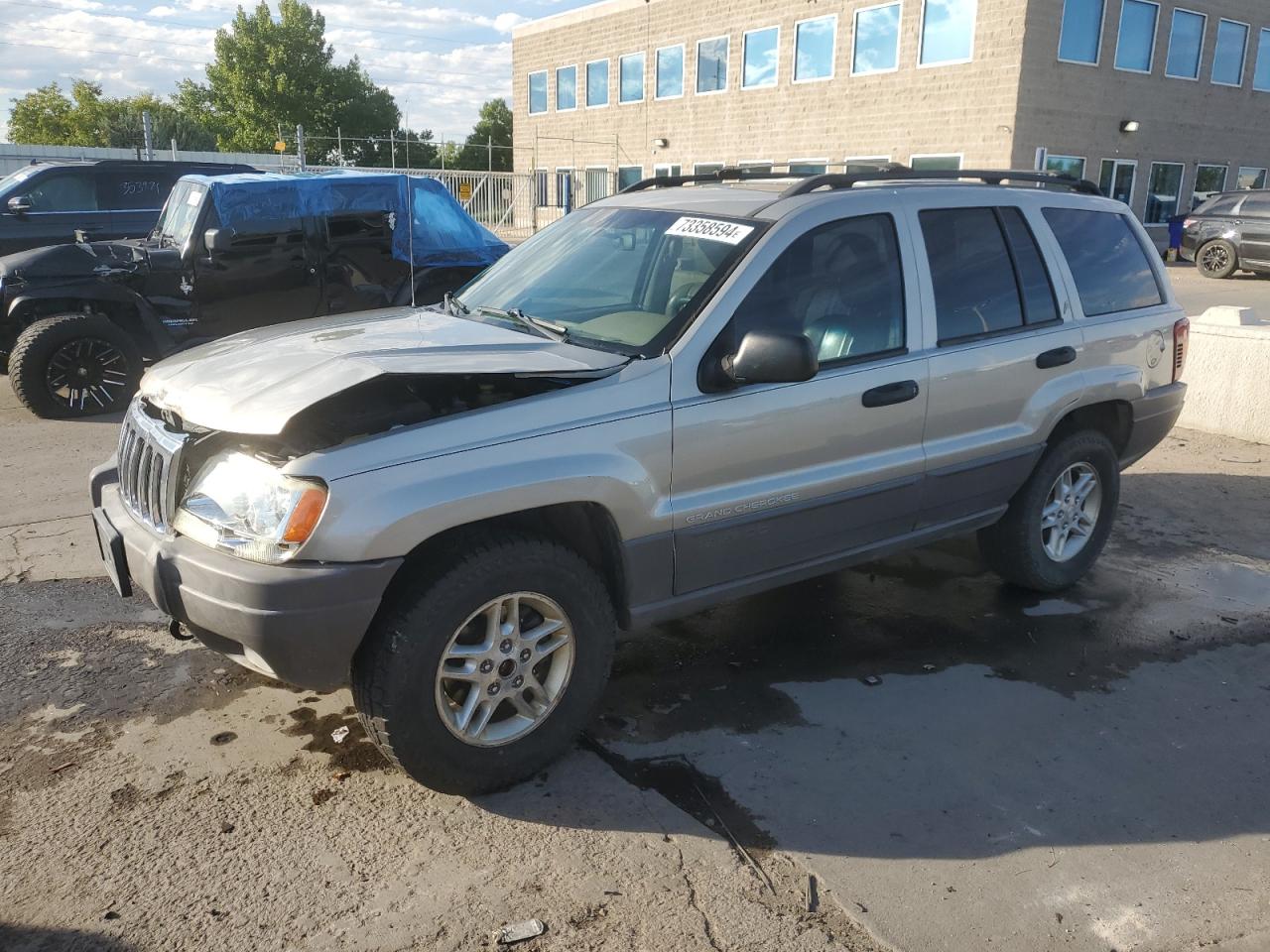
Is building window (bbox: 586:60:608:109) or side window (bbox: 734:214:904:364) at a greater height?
building window (bbox: 586:60:608:109)

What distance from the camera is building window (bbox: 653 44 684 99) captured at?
31.2 m

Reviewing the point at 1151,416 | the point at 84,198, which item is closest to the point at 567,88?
the point at 84,198

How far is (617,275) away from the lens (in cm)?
398

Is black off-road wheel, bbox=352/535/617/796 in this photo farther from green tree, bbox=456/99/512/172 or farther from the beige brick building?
green tree, bbox=456/99/512/172

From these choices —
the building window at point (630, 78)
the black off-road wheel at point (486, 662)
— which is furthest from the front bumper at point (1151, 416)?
the building window at point (630, 78)

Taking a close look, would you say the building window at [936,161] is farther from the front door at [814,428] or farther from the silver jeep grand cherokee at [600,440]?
the front door at [814,428]

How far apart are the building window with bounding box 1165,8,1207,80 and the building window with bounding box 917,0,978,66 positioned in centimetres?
588

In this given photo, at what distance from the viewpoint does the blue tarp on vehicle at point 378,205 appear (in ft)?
27.8

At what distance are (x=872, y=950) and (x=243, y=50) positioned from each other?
8255 centimetres

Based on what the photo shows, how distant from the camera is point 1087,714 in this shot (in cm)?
379

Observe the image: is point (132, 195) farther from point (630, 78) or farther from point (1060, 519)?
point (630, 78)

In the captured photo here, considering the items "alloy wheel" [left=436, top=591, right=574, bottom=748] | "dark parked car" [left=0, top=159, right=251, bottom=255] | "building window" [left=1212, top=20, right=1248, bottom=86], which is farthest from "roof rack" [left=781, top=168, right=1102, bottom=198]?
"building window" [left=1212, top=20, right=1248, bottom=86]

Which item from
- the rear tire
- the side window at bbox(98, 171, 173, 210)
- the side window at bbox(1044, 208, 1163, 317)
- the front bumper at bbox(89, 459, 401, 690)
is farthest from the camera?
the rear tire

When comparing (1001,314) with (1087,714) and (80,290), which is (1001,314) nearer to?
(1087,714)
